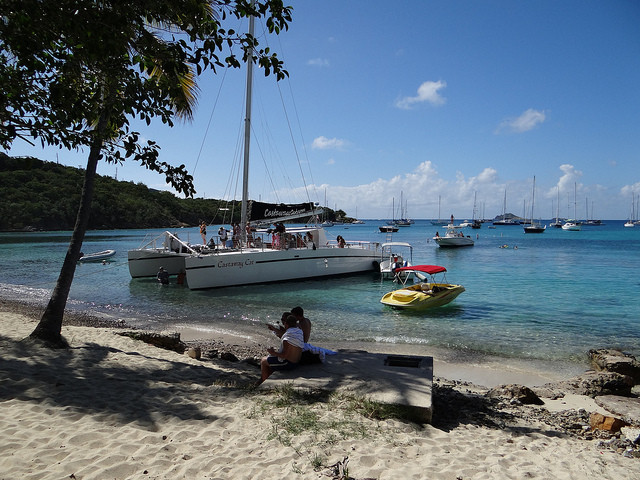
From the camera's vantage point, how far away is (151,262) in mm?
25172

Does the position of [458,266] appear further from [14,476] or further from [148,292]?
[14,476]

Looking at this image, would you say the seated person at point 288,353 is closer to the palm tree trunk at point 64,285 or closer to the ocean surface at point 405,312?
the palm tree trunk at point 64,285

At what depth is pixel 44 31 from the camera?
638cm

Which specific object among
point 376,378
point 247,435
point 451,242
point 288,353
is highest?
point 288,353

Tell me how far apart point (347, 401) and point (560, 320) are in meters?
13.5

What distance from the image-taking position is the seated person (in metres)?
6.73

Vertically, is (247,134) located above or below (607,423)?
above

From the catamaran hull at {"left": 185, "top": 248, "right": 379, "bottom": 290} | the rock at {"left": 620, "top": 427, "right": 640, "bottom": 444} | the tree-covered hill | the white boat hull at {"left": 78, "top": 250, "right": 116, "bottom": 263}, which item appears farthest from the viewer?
the tree-covered hill

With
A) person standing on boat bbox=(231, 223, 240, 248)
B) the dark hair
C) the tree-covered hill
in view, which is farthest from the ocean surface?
the tree-covered hill

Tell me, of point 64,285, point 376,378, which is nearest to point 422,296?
point 376,378

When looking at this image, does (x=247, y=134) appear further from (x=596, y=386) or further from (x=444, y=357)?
(x=596, y=386)

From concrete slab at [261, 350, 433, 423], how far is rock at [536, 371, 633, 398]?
353cm

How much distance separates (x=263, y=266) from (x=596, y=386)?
1592cm

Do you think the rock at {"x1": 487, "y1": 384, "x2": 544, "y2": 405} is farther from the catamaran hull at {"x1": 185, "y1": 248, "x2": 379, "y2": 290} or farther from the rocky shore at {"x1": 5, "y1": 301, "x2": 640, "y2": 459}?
the catamaran hull at {"x1": 185, "y1": 248, "x2": 379, "y2": 290}
